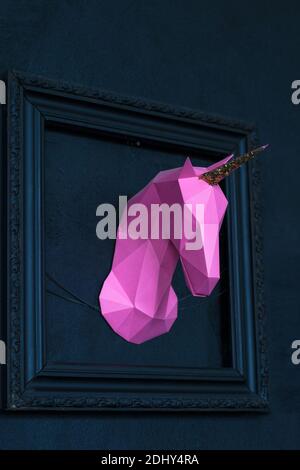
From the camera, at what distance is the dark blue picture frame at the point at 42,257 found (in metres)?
1.37

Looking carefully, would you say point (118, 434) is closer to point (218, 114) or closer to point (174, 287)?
point (174, 287)

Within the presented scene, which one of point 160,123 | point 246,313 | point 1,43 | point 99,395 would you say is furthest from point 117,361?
point 1,43

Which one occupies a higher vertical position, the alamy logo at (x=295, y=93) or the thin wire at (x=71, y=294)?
the alamy logo at (x=295, y=93)

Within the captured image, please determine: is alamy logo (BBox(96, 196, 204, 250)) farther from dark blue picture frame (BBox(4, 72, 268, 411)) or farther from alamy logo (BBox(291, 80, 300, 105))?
alamy logo (BBox(291, 80, 300, 105))

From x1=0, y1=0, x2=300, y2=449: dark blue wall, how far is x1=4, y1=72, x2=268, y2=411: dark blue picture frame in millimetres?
30

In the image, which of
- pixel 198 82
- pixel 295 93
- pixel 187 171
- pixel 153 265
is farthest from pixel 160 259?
pixel 295 93

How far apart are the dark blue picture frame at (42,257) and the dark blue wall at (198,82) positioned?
0.10ft

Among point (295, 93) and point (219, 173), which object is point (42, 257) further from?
point (295, 93)

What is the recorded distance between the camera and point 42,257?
1.40m

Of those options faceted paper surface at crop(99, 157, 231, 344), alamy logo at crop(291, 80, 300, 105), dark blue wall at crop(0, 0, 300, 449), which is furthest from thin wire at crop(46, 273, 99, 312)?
alamy logo at crop(291, 80, 300, 105)

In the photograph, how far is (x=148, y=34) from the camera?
1602mm

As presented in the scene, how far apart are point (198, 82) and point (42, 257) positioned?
0.45 m

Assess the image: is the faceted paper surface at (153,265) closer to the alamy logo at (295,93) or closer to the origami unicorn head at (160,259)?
the origami unicorn head at (160,259)

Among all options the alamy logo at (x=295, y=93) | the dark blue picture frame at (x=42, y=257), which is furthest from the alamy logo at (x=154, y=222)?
the alamy logo at (x=295, y=93)
